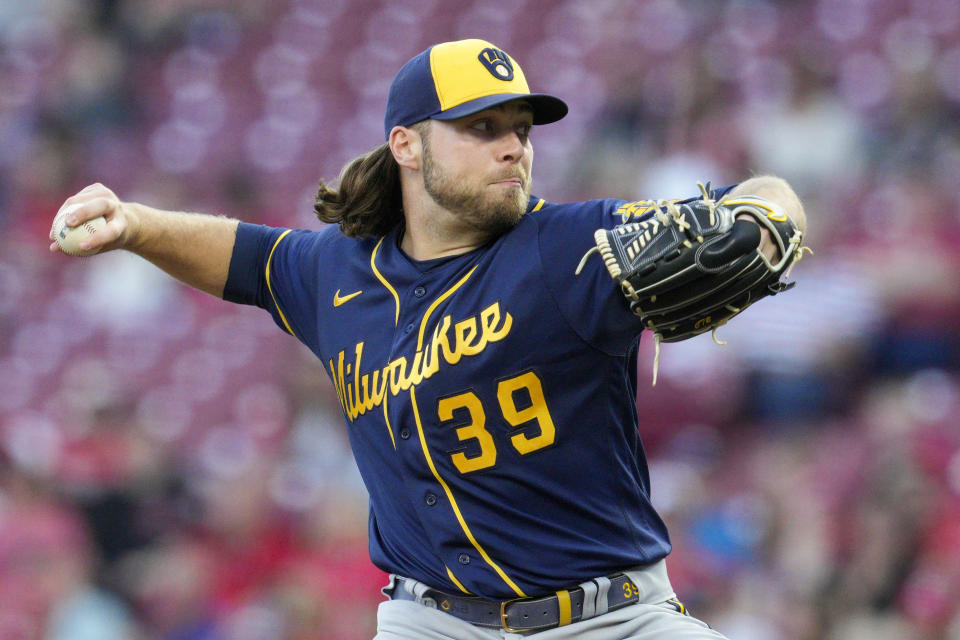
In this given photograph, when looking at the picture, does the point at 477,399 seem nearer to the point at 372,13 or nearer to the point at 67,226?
the point at 67,226

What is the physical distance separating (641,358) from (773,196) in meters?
3.26

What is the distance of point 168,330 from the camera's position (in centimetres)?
792

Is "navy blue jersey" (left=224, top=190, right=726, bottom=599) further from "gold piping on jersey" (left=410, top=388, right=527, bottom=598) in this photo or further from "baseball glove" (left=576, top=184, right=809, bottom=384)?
"baseball glove" (left=576, top=184, right=809, bottom=384)

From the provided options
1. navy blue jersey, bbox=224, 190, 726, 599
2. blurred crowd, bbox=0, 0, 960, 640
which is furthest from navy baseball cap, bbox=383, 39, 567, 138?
blurred crowd, bbox=0, 0, 960, 640

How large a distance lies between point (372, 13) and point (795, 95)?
405 cm

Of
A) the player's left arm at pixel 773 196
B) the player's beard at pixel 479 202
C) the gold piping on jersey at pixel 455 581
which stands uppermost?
the player's beard at pixel 479 202

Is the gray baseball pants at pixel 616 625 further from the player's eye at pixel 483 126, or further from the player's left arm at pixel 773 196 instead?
the player's eye at pixel 483 126

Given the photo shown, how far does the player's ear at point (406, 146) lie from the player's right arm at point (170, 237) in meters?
0.53

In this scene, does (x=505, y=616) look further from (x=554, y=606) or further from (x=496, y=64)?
(x=496, y=64)

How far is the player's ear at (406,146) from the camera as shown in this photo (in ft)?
10.5

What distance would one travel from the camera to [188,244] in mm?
3379

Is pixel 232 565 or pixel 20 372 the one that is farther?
pixel 20 372

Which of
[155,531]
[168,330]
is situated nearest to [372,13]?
[168,330]

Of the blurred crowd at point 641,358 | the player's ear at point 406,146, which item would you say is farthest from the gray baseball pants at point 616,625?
the blurred crowd at point 641,358
